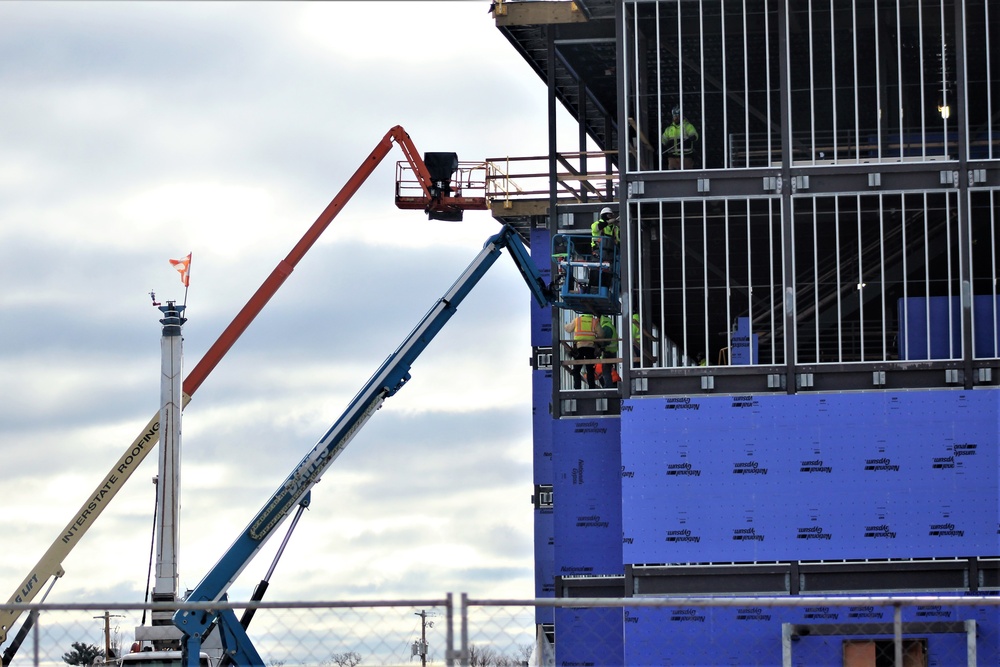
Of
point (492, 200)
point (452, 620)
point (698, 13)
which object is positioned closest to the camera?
point (452, 620)

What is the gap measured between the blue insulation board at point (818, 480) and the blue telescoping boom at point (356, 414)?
5.01 meters

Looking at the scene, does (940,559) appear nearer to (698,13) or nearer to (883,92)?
(883,92)

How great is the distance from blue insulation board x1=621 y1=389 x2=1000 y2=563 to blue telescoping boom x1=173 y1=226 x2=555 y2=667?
501 cm

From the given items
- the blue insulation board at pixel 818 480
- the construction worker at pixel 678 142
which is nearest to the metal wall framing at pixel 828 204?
the construction worker at pixel 678 142

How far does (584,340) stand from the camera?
101 feet

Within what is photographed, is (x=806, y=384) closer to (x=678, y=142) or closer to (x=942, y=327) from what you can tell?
(x=942, y=327)

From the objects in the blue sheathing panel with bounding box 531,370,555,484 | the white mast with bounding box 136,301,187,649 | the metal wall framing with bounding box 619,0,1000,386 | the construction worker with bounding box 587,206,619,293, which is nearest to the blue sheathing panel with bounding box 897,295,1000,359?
the metal wall framing with bounding box 619,0,1000,386

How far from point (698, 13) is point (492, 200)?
1543 centimetres

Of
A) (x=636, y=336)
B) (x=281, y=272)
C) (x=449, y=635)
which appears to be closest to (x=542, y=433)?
(x=281, y=272)

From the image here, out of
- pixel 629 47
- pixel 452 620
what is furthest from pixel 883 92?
pixel 452 620

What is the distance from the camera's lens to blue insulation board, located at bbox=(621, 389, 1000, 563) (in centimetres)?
2656

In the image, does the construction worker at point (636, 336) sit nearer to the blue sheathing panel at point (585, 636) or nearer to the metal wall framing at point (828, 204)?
the metal wall framing at point (828, 204)

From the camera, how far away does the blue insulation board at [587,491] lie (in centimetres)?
3148

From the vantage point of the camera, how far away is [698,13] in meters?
28.6
